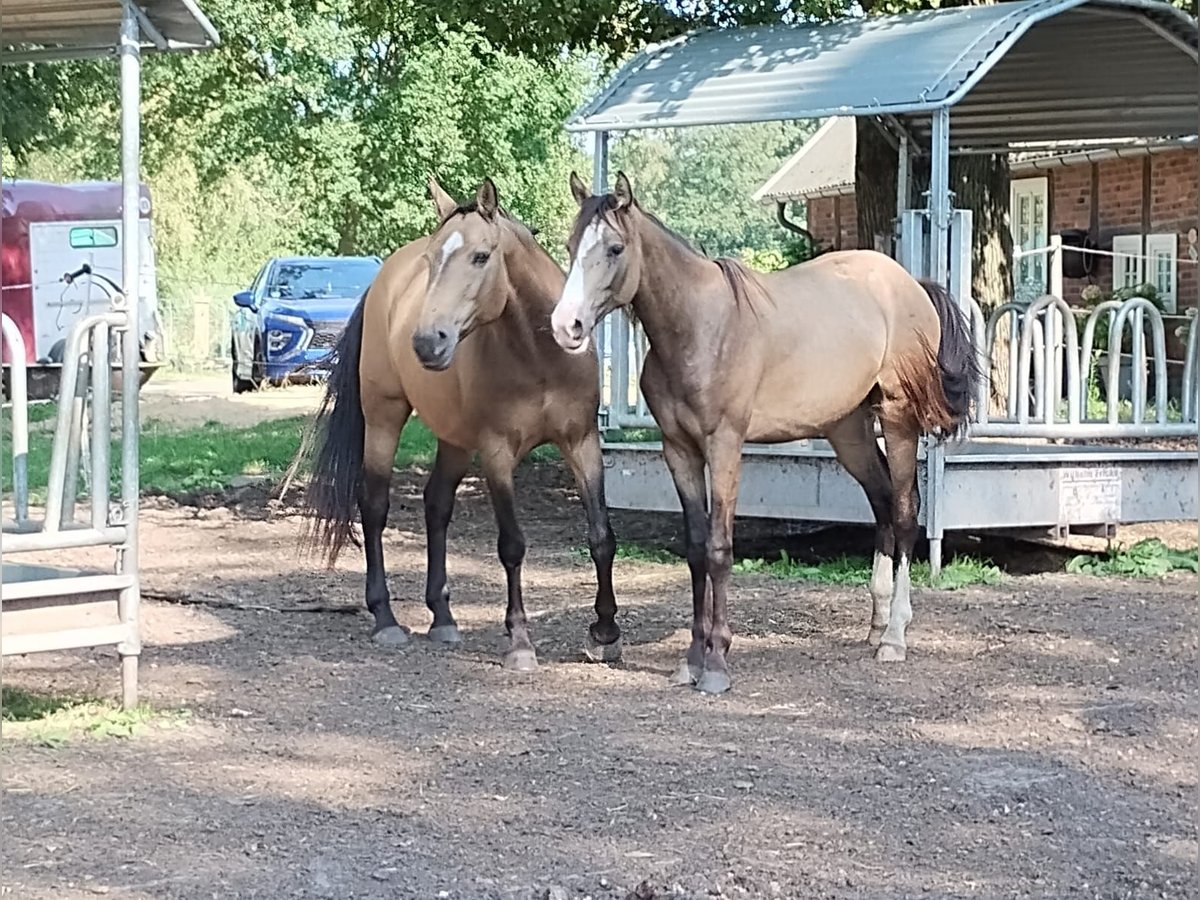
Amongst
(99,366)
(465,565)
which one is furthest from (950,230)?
(99,366)

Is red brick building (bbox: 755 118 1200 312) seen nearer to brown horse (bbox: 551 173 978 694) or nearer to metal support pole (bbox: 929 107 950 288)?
metal support pole (bbox: 929 107 950 288)

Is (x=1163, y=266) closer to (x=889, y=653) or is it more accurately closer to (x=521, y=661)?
(x=889, y=653)

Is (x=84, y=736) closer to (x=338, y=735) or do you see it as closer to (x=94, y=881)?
(x=338, y=735)

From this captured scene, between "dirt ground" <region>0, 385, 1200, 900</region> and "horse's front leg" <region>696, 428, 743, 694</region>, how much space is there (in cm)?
17

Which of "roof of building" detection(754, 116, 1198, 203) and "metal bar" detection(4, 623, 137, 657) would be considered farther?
"roof of building" detection(754, 116, 1198, 203)

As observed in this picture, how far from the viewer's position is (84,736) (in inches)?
204

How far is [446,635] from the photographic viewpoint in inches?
275

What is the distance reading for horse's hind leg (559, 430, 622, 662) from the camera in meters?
6.41

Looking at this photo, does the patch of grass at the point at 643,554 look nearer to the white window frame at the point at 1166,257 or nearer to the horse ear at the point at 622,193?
the horse ear at the point at 622,193

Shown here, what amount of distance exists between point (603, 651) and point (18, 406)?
8.41 feet

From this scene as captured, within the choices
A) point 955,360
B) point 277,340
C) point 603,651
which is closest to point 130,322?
point 603,651

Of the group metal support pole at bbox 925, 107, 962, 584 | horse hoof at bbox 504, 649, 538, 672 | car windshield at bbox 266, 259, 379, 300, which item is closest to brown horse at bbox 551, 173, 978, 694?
horse hoof at bbox 504, 649, 538, 672

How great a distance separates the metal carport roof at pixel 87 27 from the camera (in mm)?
5488

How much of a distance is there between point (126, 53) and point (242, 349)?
17.3 m
